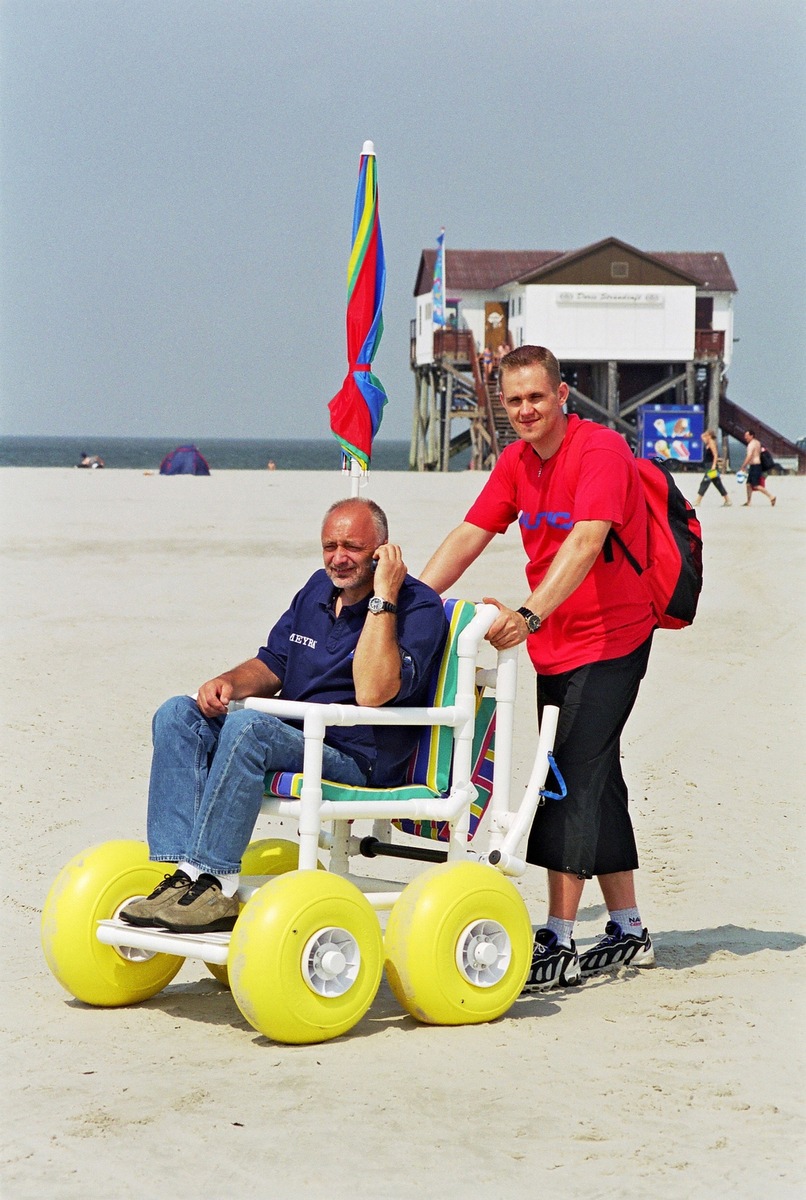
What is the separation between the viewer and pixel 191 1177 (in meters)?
3.18

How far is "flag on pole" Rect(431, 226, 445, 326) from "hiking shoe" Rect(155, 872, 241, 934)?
1651 inches

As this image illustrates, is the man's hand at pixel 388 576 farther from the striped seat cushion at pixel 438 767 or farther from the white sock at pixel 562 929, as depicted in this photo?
the white sock at pixel 562 929

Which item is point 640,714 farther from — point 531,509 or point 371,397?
point 531,509

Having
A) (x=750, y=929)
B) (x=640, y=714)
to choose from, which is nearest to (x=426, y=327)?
(x=640, y=714)

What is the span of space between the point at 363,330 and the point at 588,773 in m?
3.18

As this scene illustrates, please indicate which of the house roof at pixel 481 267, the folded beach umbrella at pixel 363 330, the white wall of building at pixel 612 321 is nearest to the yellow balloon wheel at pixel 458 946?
the folded beach umbrella at pixel 363 330

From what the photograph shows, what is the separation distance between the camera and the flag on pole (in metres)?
45.3

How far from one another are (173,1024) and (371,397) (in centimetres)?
369

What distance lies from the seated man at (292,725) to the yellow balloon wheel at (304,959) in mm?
257

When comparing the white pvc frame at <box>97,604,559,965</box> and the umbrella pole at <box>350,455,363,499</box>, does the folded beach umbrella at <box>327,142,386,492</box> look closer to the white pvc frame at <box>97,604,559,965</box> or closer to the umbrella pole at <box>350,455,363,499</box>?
Answer: the umbrella pole at <box>350,455,363,499</box>

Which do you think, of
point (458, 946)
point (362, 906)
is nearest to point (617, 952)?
point (458, 946)

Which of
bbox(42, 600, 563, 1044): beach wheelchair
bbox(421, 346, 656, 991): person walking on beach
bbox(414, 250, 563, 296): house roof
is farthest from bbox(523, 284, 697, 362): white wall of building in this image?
bbox(42, 600, 563, 1044): beach wheelchair

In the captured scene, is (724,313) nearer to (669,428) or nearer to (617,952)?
(669,428)

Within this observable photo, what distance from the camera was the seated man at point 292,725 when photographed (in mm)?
4266
